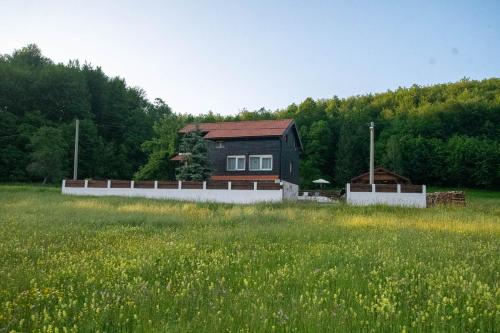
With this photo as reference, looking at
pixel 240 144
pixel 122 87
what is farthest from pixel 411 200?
pixel 122 87

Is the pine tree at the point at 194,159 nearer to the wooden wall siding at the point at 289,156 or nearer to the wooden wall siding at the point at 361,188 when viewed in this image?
the wooden wall siding at the point at 289,156

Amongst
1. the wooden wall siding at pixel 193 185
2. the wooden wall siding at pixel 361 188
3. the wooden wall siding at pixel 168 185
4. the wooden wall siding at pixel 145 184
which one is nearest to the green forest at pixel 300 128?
the wooden wall siding at pixel 145 184

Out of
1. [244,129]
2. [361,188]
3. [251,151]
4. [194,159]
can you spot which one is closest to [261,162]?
[251,151]

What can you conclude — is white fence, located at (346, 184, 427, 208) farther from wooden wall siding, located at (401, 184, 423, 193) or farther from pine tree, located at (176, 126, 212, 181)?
pine tree, located at (176, 126, 212, 181)

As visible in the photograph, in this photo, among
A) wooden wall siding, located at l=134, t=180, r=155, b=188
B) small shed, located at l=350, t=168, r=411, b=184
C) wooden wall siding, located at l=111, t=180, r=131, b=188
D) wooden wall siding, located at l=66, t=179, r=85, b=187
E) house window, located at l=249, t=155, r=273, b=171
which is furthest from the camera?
small shed, located at l=350, t=168, r=411, b=184

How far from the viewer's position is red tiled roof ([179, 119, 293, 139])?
40.6 meters

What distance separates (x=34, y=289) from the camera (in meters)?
5.68

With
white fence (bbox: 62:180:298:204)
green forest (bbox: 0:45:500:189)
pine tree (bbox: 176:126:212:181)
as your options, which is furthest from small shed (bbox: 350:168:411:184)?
white fence (bbox: 62:180:298:204)

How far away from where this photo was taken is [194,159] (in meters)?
38.2

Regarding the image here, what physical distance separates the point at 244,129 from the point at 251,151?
2.84 m

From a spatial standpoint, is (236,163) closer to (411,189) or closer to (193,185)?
(193,185)

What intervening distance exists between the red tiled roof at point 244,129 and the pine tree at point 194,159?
223 centimetres

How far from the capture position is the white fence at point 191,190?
29.6 m

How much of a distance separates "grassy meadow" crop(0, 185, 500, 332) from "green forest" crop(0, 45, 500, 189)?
41311 mm
